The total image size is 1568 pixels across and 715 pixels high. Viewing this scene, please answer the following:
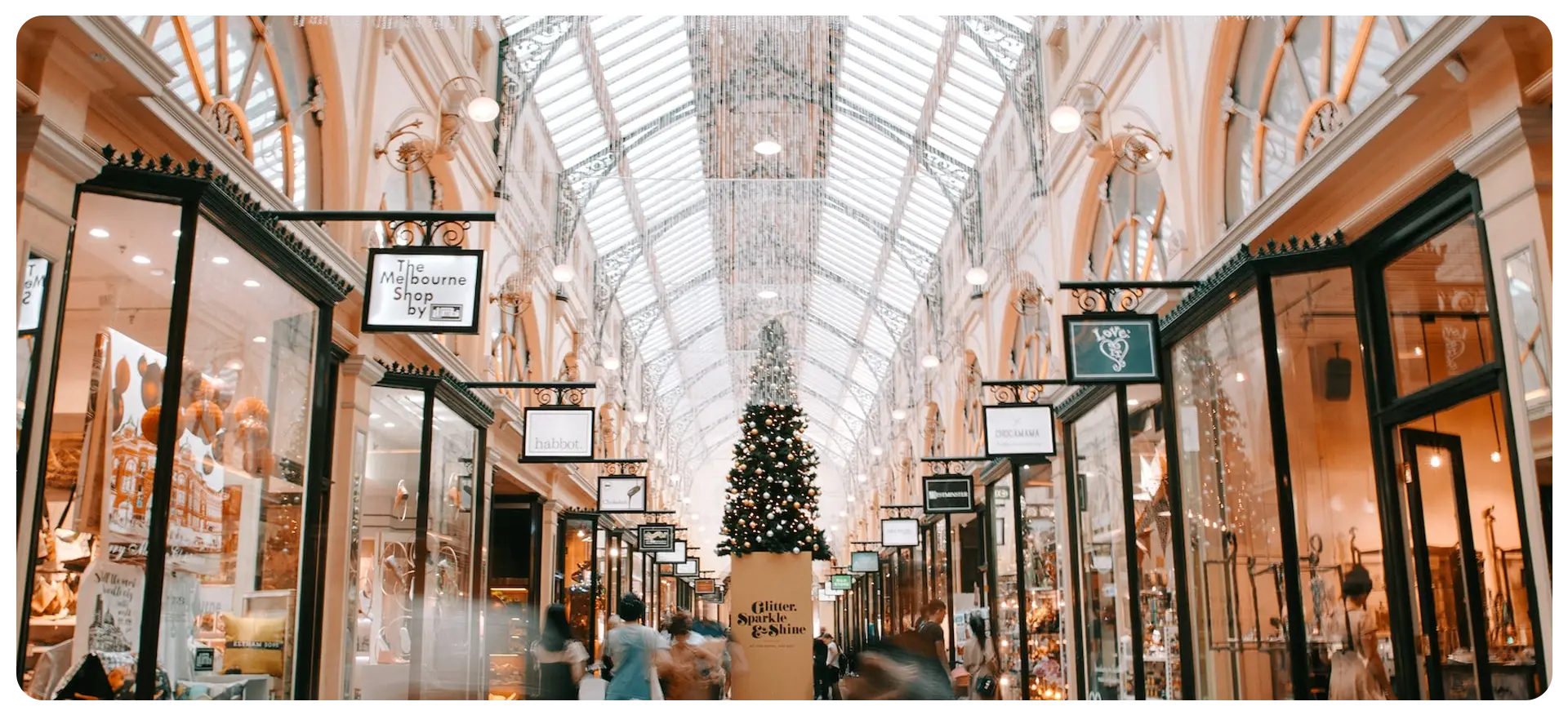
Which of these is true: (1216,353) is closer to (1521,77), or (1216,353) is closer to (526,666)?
(1521,77)

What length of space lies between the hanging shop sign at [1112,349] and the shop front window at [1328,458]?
0.93 meters

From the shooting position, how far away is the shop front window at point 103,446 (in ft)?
15.4

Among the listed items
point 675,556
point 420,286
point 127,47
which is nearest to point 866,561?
point 675,556

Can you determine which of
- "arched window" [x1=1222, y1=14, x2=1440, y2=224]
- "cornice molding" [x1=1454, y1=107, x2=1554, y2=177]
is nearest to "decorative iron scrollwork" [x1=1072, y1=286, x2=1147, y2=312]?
"arched window" [x1=1222, y1=14, x2=1440, y2=224]

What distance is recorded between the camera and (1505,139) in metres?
4.81

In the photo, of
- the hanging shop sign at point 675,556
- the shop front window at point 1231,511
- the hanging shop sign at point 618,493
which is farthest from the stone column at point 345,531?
the hanging shop sign at point 675,556

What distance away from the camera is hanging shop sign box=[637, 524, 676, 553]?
22578mm

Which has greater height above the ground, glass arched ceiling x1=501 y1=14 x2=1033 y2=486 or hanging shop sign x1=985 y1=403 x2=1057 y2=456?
glass arched ceiling x1=501 y1=14 x2=1033 y2=486

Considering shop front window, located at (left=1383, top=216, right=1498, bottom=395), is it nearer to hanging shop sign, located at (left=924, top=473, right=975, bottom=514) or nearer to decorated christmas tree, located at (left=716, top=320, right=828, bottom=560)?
hanging shop sign, located at (left=924, top=473, right=975, bottom=514)

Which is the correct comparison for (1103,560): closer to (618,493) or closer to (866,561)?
(618,493)

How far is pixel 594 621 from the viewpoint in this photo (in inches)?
822

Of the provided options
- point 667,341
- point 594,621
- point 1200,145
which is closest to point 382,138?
point 1200,145

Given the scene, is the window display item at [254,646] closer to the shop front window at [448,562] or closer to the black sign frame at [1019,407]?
the shop front window at [448,562]

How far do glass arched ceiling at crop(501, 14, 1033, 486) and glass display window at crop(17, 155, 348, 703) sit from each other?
395 cm
